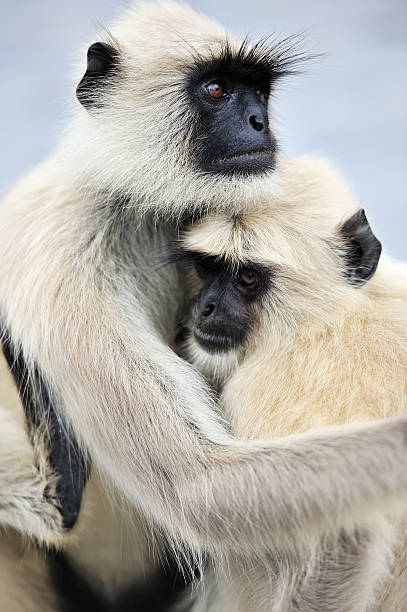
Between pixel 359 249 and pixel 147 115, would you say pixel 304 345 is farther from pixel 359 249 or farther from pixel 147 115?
pixel 147 115

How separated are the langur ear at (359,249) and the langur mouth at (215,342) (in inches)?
16.4

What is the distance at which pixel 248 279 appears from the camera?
8.79ft

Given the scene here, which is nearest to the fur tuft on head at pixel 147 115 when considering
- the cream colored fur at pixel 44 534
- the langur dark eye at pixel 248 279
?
the langur dark eye at pixel 248 279

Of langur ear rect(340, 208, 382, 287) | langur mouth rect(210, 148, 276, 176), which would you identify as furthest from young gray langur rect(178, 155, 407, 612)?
Answer: langur mouth rect(210, 148, 276, 176)

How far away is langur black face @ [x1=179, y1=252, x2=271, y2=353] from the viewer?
8.57ft

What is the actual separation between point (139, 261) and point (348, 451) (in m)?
0.91

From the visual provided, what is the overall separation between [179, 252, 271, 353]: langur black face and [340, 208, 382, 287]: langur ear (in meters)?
0.25

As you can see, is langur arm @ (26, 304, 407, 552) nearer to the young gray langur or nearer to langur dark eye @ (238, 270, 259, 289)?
the young gray langur

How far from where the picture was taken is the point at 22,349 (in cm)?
271

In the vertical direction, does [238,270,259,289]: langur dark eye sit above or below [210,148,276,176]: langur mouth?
below

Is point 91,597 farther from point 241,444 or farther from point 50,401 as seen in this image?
point 241,444

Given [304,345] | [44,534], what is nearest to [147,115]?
[304,345]

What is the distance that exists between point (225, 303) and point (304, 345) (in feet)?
0.88

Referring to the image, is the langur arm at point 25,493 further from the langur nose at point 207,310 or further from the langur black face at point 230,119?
the langur black face at point 230,119
